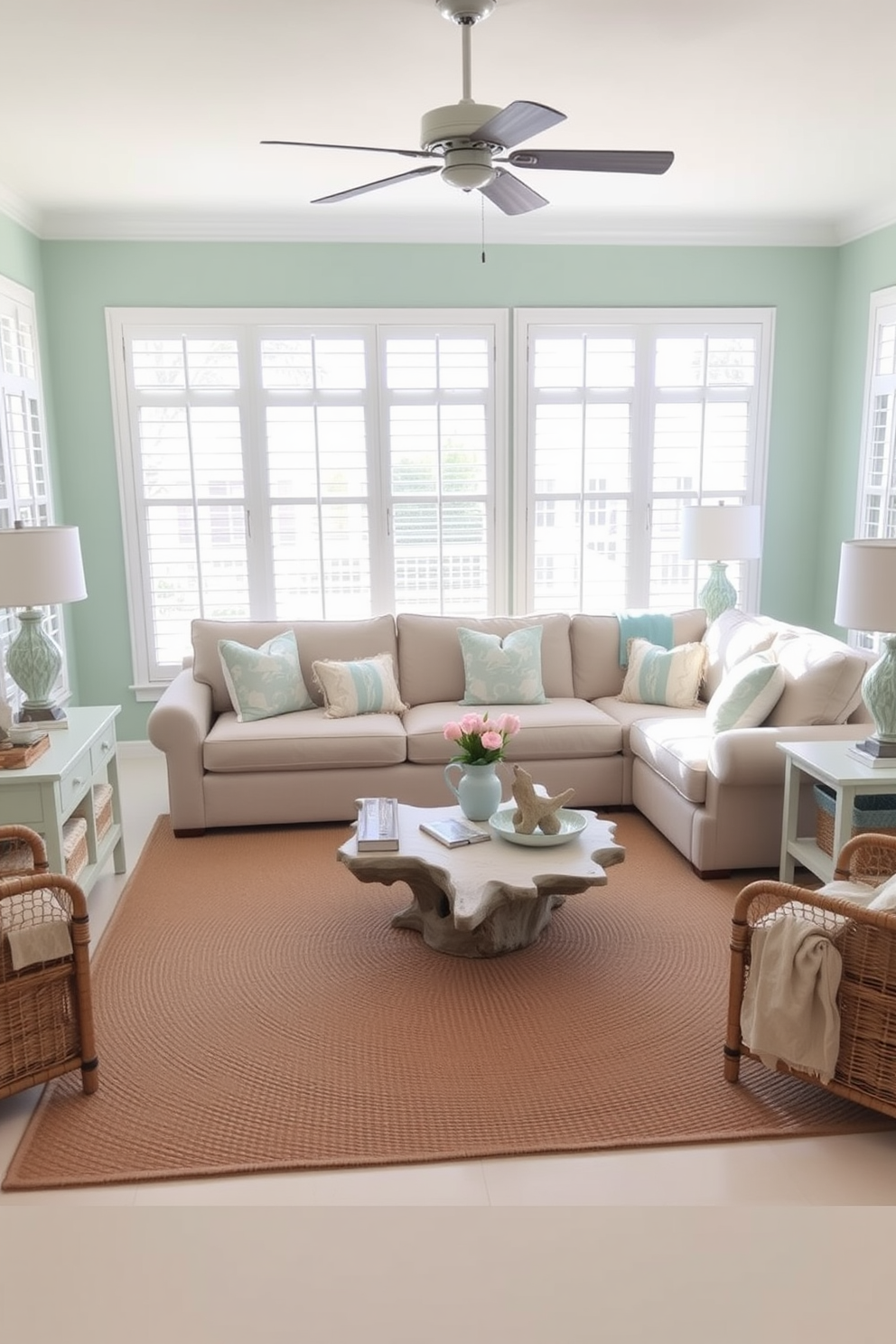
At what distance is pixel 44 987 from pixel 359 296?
4106mm

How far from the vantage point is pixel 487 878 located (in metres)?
2.96

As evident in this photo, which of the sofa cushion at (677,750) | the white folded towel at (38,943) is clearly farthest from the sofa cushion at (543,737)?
the white folded towel at (38,943)

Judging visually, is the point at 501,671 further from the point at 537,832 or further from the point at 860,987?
the point at 860,987

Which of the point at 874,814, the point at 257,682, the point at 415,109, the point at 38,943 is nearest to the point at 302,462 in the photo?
the point at 257,682

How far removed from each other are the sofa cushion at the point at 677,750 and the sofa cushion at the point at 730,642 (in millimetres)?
389

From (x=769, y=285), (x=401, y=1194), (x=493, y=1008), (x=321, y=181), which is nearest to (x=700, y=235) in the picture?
(x=769, y=285)

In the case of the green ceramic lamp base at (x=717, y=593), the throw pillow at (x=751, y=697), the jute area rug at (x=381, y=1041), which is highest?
the green ceramic lamp base at (x=717, y=593)

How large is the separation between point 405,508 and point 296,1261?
5323 millimetres

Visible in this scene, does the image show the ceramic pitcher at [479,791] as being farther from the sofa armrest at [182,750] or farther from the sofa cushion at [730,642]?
the sofa cushion at [730,642]

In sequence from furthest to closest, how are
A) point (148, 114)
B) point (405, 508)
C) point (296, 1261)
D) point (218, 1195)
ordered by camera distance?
point (405, 508) < point (148, 114) < point (218, 1195) < point (296, 1261)

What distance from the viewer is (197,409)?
5.32 m

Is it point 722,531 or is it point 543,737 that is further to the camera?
point 722,531

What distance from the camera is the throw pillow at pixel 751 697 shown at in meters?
3.81

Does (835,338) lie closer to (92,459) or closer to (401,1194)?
(92,459)
